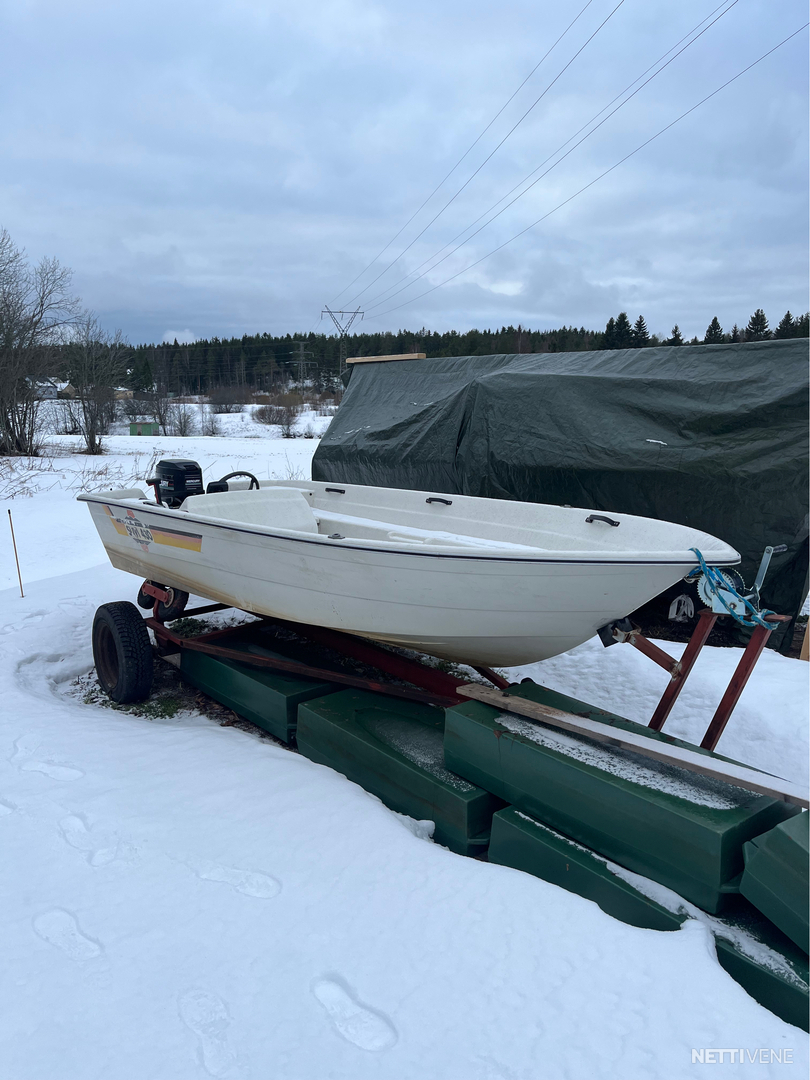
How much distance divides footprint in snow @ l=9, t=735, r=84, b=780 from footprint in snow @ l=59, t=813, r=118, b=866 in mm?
375

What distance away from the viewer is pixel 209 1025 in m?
1.68

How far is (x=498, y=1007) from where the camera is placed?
5.69ft

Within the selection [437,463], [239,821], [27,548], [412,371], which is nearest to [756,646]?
[239,821]

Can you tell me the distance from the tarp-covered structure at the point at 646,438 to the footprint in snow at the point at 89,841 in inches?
166

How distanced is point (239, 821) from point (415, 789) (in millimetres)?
718

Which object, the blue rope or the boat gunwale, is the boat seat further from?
the blue rope

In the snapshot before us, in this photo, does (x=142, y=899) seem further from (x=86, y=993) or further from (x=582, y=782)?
(x=582, y=782)

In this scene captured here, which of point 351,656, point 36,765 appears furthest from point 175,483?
point 36,765

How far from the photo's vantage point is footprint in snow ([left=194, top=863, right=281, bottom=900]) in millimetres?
2166

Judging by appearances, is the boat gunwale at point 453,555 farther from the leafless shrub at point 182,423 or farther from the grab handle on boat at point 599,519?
the leafless shrub at point 182,423

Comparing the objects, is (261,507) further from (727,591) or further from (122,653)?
(727,591)

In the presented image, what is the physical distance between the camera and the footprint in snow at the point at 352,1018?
1645 millimetres

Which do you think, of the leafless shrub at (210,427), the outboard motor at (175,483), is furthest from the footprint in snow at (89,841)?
the leafless shrub at (210,427)

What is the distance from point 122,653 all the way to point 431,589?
2.16 metres
